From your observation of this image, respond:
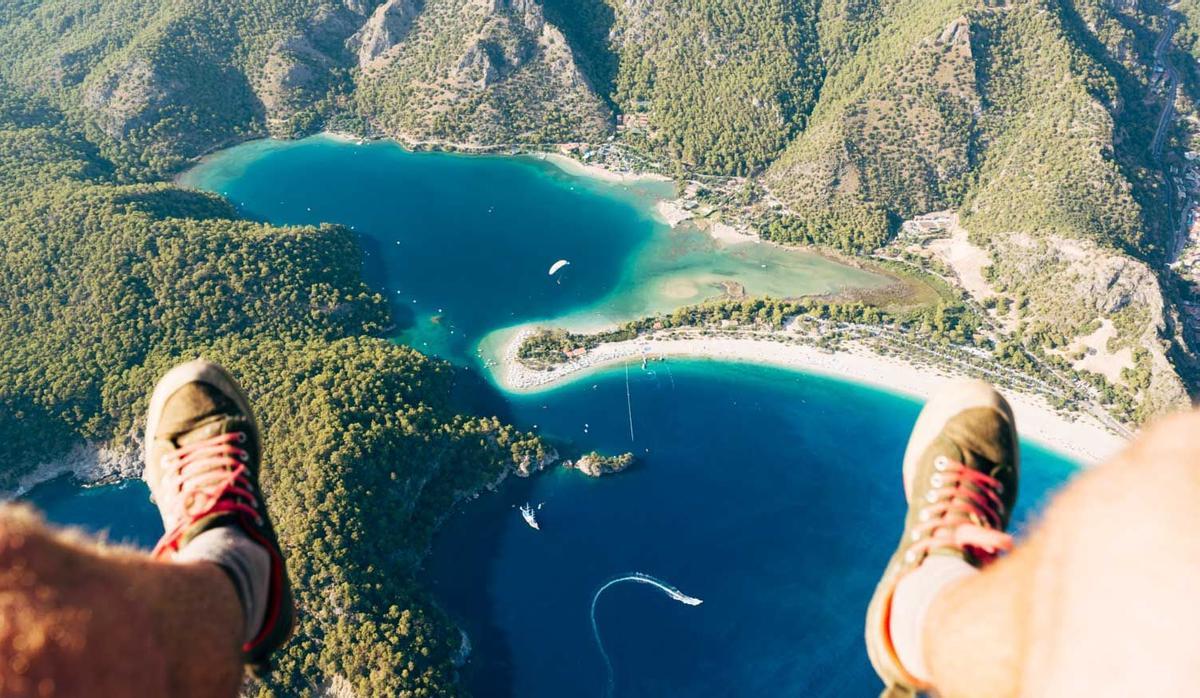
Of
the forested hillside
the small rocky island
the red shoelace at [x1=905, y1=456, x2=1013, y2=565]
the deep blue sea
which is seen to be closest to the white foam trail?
the deep blue sea

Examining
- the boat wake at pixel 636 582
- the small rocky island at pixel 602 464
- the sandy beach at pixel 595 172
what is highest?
the sandy beach at pixel 595 172

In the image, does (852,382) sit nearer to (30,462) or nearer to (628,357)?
(628,357)

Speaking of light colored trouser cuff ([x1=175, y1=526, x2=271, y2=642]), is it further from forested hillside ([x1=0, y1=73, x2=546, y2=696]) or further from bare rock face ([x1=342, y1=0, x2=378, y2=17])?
bare rock face ([x1=342, y1=0, x2=378, y2=17])

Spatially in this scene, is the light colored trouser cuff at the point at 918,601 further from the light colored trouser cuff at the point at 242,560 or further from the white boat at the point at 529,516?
the white boat at the point at 529,516

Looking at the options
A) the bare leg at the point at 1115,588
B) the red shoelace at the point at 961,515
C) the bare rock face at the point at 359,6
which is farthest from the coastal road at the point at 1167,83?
the bare rock face at the point at 359,6

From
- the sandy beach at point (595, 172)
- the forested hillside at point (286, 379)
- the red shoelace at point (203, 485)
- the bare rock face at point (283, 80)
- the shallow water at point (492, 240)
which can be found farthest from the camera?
the bare rock face at point (283, 80)

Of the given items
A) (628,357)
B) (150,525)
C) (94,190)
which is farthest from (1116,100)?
(94,190)
